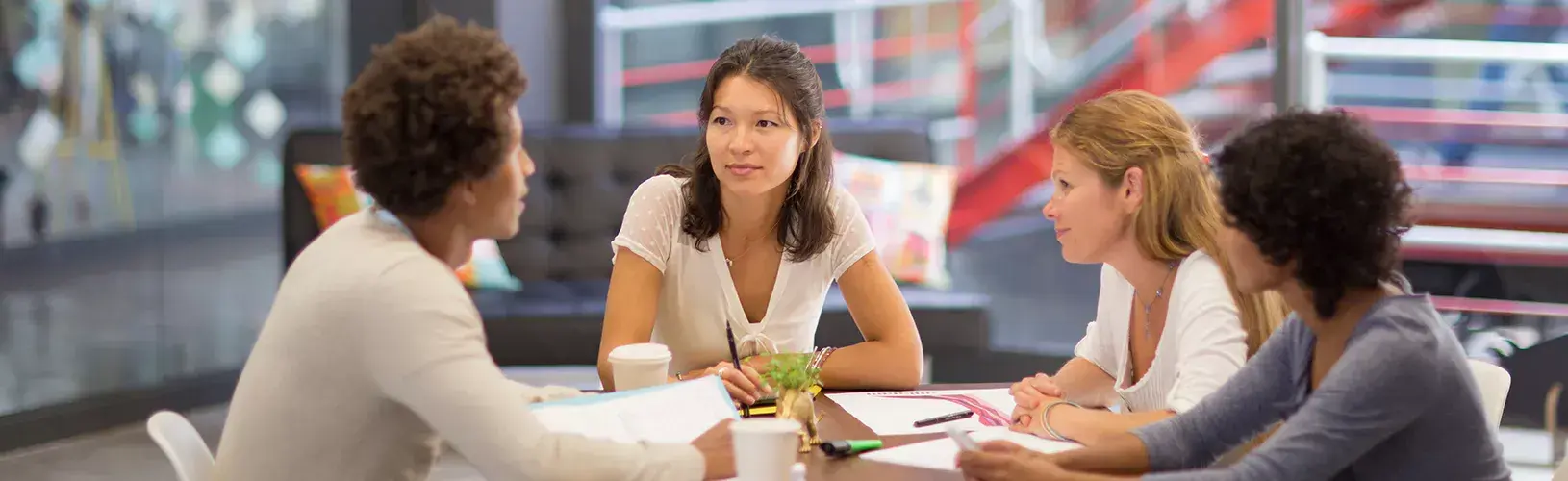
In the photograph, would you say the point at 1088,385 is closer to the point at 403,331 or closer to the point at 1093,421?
the point at 1093,421

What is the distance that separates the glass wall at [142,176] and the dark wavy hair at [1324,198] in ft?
13.2

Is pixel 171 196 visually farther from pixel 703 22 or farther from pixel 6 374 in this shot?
pixel 703 22

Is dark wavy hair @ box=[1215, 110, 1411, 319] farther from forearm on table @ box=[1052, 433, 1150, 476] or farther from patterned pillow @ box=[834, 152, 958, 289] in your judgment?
patterned pillow @ box=[834, 152, 958, 289]

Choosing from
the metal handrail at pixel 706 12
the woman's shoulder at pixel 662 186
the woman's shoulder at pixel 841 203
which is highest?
the metal handrail at pixel 706 12

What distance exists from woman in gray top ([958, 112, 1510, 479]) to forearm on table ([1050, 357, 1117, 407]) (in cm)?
69

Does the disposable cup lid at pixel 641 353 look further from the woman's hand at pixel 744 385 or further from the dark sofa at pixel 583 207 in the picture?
the dark sofa at pixel 583 207

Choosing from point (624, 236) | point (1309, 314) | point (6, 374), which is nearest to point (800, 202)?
point (624, 236)

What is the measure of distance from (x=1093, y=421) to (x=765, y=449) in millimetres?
536

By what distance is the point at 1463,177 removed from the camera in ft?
15.4

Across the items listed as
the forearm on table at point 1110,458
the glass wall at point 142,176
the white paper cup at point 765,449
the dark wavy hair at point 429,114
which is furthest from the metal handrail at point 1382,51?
the dark wavy hair at point 429,114

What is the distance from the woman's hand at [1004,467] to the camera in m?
1.45

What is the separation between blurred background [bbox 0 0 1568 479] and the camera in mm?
4383

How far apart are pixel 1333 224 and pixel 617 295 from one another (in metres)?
1.34

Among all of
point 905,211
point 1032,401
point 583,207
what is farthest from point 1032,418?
point 583,207
